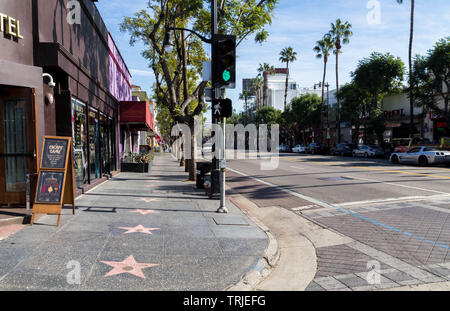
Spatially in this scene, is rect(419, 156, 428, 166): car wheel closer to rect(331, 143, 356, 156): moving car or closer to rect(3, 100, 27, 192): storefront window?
rect(331, 143, 356, 156): moving car

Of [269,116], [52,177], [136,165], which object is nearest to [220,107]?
[52,177]

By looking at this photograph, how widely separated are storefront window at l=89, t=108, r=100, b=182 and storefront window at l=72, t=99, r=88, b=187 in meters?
0.77

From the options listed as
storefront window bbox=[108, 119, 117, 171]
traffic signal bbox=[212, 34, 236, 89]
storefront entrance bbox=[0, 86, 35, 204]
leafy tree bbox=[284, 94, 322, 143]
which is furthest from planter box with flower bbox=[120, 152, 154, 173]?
leafy tree bbox=[284, 94, 322, 143]

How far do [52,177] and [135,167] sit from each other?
13477mm

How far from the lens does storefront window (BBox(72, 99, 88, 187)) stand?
1073 cm

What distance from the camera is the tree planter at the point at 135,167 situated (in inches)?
805

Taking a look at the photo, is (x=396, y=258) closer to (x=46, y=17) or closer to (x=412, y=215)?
(x=412, y=215)

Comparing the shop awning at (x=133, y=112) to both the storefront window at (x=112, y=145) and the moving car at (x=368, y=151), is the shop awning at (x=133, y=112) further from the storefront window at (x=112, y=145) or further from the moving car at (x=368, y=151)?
the moving car at (x=368, y=151)

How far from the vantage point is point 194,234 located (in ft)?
22.6

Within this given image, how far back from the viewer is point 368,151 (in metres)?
36.6

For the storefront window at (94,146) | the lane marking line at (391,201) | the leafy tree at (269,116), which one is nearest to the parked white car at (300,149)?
the leafy tree at (269,116)

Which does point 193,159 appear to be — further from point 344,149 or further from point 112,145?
point 344,149

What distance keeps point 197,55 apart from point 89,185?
1462 cm
